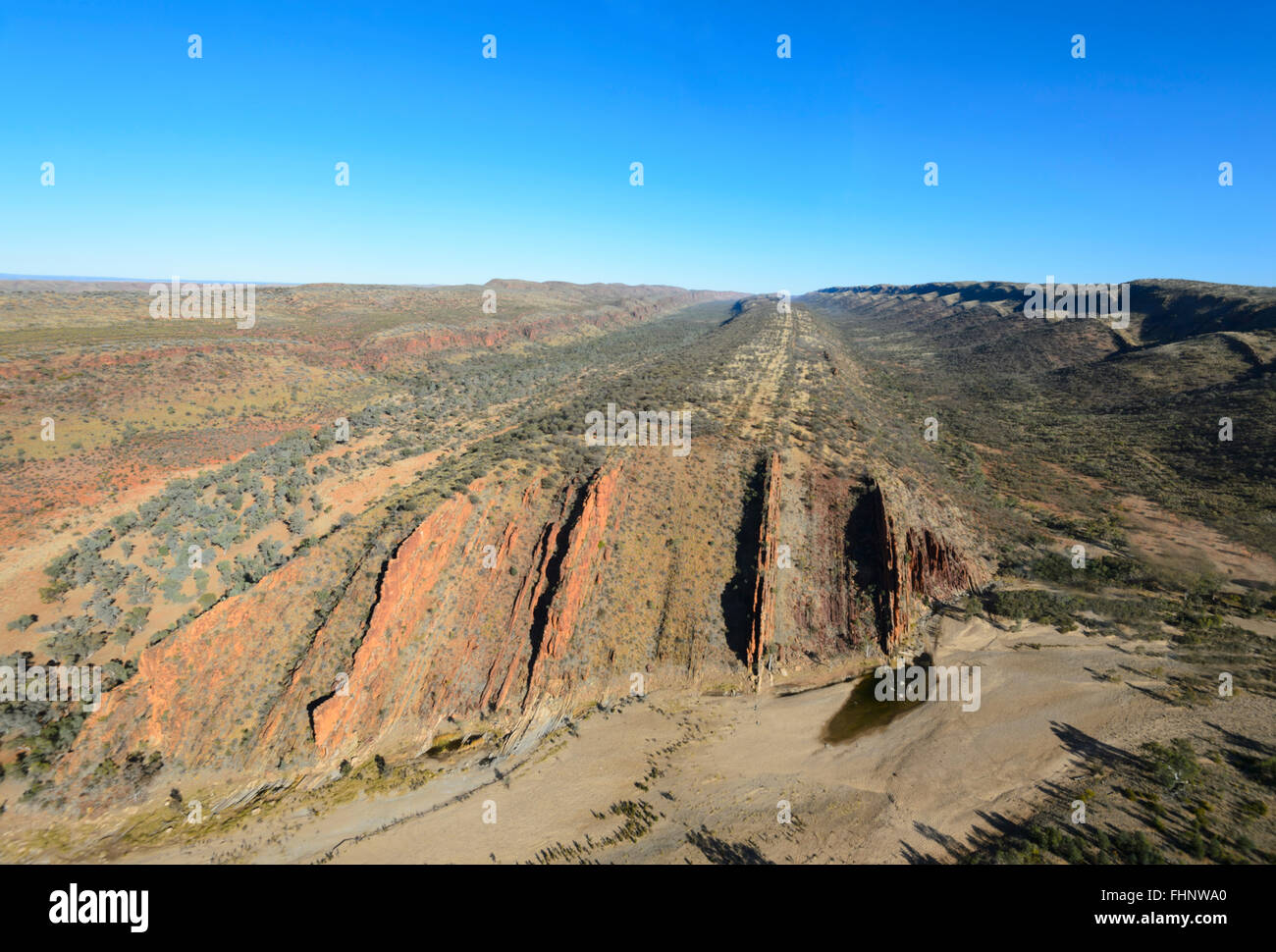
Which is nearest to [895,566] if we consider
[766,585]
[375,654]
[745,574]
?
[766,585]

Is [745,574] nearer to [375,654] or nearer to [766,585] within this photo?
[766,585]

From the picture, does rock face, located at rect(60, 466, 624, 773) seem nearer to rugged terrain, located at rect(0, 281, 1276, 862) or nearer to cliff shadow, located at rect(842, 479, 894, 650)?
rugged terrain, located at rect(0, 281, 1276, 862)

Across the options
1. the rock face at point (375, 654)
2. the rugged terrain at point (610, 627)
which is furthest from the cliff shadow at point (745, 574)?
the rock face at point (375, 654)

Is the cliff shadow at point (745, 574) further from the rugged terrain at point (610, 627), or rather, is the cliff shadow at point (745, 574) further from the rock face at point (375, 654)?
the rock face at point (375, 654)
